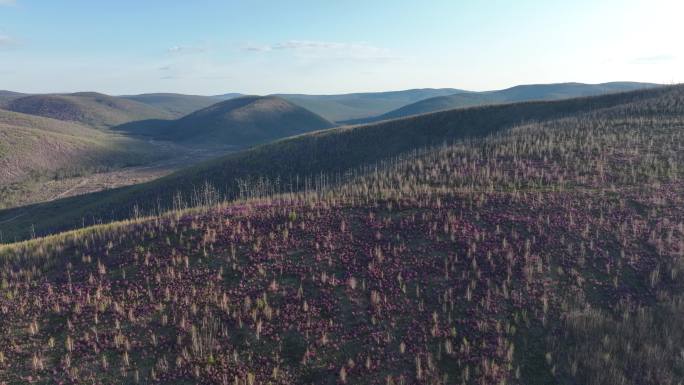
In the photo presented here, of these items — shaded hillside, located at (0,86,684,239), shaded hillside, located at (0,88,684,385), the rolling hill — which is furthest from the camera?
the rolling hill

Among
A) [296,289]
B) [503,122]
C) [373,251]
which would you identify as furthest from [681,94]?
[296,289]

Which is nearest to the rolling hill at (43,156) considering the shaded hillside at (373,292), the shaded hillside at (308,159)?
the shaded hillside at (308,159)

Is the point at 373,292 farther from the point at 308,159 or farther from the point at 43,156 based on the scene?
the point at 43,156

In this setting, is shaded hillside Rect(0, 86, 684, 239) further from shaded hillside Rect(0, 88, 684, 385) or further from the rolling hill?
shaded hillside Rect(0, 88, 684, 385)

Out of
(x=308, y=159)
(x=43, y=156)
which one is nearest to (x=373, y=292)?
(x=308, y=159)

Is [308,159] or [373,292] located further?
[308,159]

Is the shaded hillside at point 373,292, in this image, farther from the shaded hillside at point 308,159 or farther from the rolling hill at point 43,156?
the rolling hill at point 43,156

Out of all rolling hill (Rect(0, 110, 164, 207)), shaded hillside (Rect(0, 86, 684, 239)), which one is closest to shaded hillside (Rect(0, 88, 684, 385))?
shaded hillside (Rect(0, 86, 684, 239))
